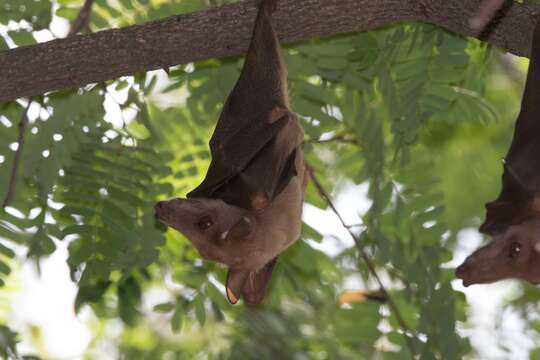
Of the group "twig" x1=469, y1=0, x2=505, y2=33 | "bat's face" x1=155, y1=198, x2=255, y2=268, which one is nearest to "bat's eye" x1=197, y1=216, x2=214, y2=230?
"bat's face" x1=155, y1=198, x2=255, y2=268

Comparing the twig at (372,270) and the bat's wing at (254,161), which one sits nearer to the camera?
the bat's wing at (254,161)

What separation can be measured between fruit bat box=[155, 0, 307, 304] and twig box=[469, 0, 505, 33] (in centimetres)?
82

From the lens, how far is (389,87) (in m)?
4.73

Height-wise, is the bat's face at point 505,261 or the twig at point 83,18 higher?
the twig at point 83,18

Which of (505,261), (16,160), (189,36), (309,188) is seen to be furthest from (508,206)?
(16,160)

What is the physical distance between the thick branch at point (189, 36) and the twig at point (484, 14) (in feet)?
0.10

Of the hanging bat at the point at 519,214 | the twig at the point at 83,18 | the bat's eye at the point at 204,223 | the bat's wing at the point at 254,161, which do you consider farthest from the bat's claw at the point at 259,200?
the twig at the point at 83,18

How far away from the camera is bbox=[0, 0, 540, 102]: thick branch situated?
403cm

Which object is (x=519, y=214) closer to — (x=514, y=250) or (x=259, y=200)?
(x=514, y=250)

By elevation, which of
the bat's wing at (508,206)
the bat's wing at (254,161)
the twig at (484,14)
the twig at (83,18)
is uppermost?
the twig at (83,18)

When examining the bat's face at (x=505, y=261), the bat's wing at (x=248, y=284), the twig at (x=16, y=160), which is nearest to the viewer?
the bat's face at (x=505, y=261)

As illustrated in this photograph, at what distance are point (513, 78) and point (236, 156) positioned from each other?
4140mm

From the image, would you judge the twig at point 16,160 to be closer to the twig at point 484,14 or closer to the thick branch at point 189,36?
the thick branch at point 189,36

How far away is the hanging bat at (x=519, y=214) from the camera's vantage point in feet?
10.8
